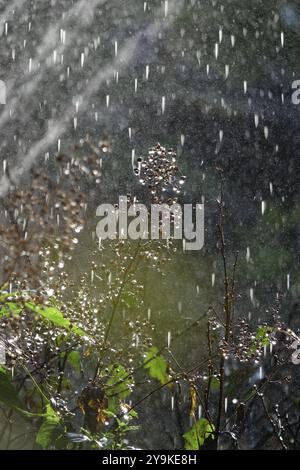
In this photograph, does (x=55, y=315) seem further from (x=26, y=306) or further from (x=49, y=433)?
(x=49, y=433)

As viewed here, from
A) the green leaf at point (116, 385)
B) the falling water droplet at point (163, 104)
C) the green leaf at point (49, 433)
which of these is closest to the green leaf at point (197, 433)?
the green leaf at point (116, 385)

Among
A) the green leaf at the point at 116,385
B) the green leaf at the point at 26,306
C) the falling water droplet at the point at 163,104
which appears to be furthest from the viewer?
the falling water droplet at the point at 163,104

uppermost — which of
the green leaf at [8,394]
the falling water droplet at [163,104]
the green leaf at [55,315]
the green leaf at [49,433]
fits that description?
the falling water droplet at [163,104]

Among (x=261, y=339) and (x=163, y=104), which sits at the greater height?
(x=163, y=104)

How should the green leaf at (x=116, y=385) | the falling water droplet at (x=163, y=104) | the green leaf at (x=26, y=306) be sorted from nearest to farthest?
the green leaf at (x=26, y=306)
the green leaf at (x=116, y=385)
the falling water droplet at (x=163, y=104)

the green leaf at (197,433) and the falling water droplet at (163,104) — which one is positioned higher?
the falling water droplet at (163,104)

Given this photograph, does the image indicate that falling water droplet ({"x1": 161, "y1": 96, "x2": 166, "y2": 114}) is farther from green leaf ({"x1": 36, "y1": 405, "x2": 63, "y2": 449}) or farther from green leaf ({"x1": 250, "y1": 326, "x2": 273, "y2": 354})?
green leaf ({"x1": 36, "y1": 405, "x2": 63, "y2": 449})

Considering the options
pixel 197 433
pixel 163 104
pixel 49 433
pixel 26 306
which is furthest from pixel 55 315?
pixel 163 104

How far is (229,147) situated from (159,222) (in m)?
2.49

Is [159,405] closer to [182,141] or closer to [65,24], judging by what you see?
[182,141]

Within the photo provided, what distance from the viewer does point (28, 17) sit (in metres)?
3.58

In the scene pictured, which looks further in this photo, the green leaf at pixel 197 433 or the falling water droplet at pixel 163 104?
the falling water droplet at pixel 163 104

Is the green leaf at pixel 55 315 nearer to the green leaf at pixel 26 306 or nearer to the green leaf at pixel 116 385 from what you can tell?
the green leaf at pixel 26 306

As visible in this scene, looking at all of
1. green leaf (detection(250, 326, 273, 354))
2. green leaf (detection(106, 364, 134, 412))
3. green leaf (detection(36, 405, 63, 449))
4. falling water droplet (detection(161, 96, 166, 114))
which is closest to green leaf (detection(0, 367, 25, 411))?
A: green leaf (detection(36, 405, 63, 449))
